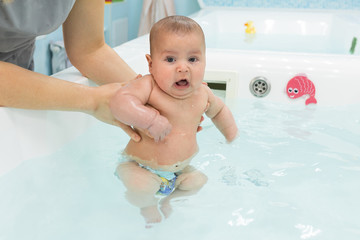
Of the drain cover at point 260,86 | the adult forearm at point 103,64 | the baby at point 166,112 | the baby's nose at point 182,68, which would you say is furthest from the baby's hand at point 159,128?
the drain cover at point 260,86

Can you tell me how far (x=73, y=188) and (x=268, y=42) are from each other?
1.98 meters

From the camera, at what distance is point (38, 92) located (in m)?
0.90

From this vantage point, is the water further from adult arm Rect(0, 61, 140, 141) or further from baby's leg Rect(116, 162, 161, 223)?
adult arm Rect(0, 61, 140, 141)

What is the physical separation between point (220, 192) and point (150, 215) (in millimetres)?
194

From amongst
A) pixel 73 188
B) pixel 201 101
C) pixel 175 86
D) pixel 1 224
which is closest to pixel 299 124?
pixel 201 101

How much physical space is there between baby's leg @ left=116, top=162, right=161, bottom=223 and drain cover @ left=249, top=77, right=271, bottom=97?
27.2 inches

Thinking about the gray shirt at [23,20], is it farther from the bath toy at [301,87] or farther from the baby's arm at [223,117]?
the bath toy at [301,87]

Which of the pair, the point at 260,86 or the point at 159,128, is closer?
the point at 159,128

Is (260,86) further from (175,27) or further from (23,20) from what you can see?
(23,20)

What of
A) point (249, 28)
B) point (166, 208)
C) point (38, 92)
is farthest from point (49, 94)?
point (249, 28)

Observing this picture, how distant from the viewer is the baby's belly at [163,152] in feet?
3.05

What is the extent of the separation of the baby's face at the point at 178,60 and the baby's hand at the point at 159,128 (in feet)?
0.24

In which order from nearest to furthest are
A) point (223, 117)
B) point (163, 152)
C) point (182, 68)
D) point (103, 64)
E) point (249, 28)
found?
point (182, 68) → point (163, 152) → point (223, 117) → point (103, 64) → point (249, 28)

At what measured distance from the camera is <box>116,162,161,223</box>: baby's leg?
870mm
